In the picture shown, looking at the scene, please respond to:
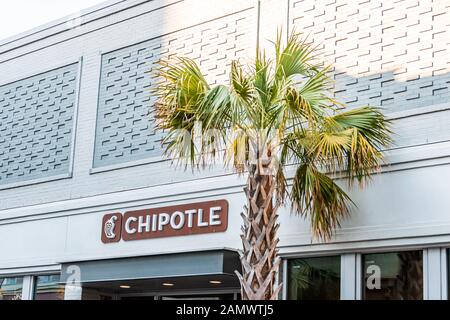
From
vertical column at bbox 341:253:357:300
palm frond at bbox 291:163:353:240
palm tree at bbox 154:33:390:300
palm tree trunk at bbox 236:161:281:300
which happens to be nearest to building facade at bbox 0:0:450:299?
vertical column at bbox 341:253:357:300

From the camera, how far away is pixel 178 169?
13.8 metres

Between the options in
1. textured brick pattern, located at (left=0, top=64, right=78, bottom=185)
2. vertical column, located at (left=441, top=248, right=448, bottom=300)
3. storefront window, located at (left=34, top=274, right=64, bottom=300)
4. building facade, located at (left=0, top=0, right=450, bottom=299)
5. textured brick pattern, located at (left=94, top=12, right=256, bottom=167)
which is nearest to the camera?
vertical column, located at (left=441, top=248, right=448, bottom=300)

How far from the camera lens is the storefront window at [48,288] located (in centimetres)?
1521

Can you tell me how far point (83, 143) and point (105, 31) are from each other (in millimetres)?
2342

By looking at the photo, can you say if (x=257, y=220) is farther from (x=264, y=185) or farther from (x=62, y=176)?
(x=62, y=176)

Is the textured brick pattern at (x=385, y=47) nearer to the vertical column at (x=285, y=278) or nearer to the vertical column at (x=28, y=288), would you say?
→ the vertical column at (x=285, y=278)

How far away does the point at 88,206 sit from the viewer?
14828mm

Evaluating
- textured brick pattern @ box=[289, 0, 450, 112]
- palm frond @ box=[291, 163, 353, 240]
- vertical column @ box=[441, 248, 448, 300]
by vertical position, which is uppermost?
textured brick pattern @ box=[289, 0, 450, 112]

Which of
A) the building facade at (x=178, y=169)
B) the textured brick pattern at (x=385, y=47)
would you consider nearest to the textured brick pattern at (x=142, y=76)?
the building facade at (x=178, y=169)

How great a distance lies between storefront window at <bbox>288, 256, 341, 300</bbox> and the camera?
36.8 feet

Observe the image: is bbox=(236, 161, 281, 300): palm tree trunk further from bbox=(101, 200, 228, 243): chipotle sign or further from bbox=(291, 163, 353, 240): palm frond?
bbox=(101, 200, 228, 243): chipotle sign

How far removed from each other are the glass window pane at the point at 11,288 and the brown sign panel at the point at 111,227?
2.88 metres

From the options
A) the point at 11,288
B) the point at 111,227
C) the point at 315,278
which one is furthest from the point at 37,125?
the point at 315,278

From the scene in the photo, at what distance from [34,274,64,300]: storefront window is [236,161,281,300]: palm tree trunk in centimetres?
616
